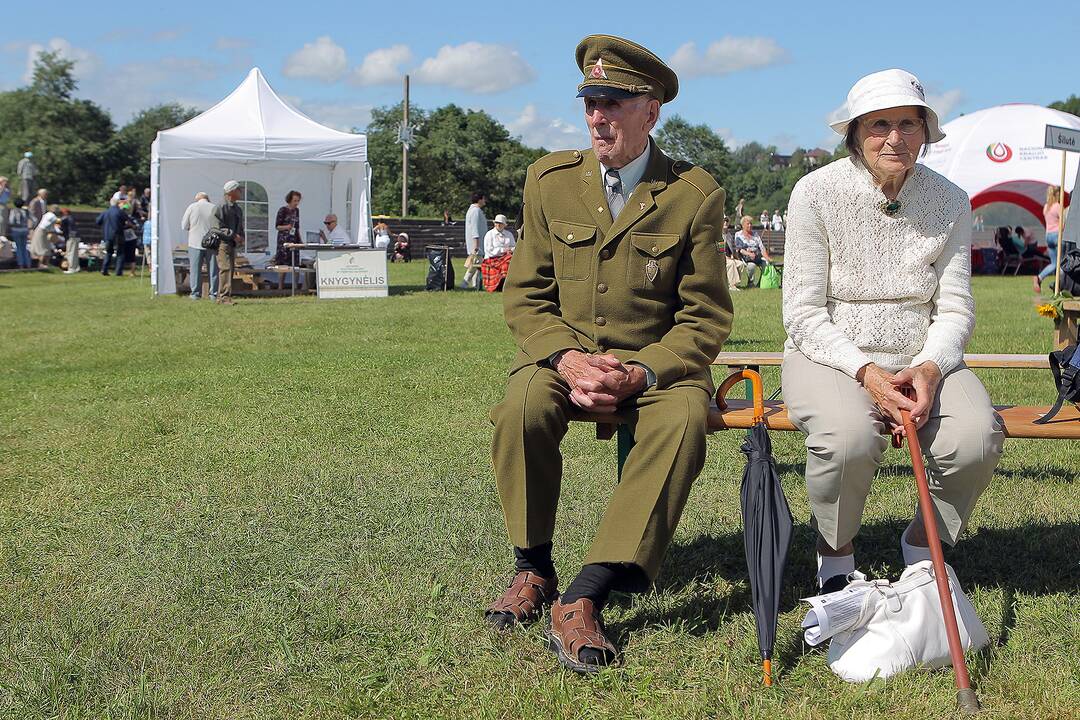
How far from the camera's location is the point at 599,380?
140 inches

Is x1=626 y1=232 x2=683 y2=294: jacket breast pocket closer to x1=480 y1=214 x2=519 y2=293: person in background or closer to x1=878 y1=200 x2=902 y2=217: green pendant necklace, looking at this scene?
x1=878 y1=200 x2=902 y2=217: green pendant necklace

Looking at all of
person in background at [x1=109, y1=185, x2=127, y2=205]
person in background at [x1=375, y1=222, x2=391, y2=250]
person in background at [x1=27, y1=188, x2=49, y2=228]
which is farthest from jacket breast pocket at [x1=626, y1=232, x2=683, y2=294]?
person in background at [x1=27, y1=188, x2=49, y2=228]

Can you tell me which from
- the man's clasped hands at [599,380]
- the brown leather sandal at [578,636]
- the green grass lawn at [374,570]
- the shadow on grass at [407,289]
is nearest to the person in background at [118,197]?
the shadow on grass at [407,289]

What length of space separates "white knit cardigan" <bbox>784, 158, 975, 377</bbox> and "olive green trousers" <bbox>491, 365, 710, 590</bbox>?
52cm

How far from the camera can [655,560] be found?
343 cm

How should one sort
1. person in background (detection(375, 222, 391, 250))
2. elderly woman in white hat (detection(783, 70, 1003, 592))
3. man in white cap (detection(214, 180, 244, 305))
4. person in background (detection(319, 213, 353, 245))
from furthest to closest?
person in background (detection(375, 222, 391, 250)) < person in background (detection(319, 213, 353, 245)) < man in white cap (detection(214, 180, 244, 305)) < elderly woman in white hat (detection(783, 70, 1003, 592))

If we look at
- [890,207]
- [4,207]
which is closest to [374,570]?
[890,207]

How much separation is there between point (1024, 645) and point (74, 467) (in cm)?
455

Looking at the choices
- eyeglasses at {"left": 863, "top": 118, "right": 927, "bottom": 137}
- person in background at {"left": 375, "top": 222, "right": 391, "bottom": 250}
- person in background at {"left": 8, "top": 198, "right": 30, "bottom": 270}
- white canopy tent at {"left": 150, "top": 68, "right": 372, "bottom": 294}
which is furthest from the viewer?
person in background at {"left": 375, "top": 222, "right": 391, "bottom": 250}

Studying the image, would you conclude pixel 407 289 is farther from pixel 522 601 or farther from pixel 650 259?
pixel 522 601

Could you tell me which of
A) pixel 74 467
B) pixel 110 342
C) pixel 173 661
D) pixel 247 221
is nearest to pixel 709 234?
pixel 173 661

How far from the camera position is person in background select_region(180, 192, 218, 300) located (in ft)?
59.3

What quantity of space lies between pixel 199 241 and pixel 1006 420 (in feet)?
53.3

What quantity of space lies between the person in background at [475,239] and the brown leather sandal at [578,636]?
17662 mm
